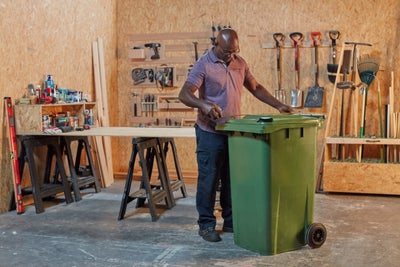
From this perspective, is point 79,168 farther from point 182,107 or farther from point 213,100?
point 213,100

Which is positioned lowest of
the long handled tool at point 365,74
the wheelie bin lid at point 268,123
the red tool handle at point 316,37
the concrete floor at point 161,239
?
the concrete floor at point 161,239

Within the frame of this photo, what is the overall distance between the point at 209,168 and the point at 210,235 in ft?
1.60

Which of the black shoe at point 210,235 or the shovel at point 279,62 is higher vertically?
the shovel at point 279,62

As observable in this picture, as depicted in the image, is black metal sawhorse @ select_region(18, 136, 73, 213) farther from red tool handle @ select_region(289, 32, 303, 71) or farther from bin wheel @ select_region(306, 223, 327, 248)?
red tool handle @ select_region(289, 32, 303, 71)

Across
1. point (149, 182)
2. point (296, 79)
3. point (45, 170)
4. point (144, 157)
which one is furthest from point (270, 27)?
point (45, 170)

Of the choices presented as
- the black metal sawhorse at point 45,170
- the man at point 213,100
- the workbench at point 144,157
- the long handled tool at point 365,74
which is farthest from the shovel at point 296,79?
the black metal sawhorse at point 45,170

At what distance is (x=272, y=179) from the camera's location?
3.25 m

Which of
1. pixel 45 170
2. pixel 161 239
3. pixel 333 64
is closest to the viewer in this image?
pixel 161 239

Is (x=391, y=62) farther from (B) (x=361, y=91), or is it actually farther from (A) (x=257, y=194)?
(A) (x=257, y=194)

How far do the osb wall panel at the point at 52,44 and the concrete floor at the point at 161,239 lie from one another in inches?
29.4

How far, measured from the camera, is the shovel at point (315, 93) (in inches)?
224

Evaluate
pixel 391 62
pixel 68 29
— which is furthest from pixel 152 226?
pixel 391 62

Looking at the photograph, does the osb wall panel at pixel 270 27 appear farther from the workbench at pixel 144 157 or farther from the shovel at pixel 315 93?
the workbench at pixel 144 157

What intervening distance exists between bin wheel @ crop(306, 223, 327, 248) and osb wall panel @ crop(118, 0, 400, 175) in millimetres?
2529
